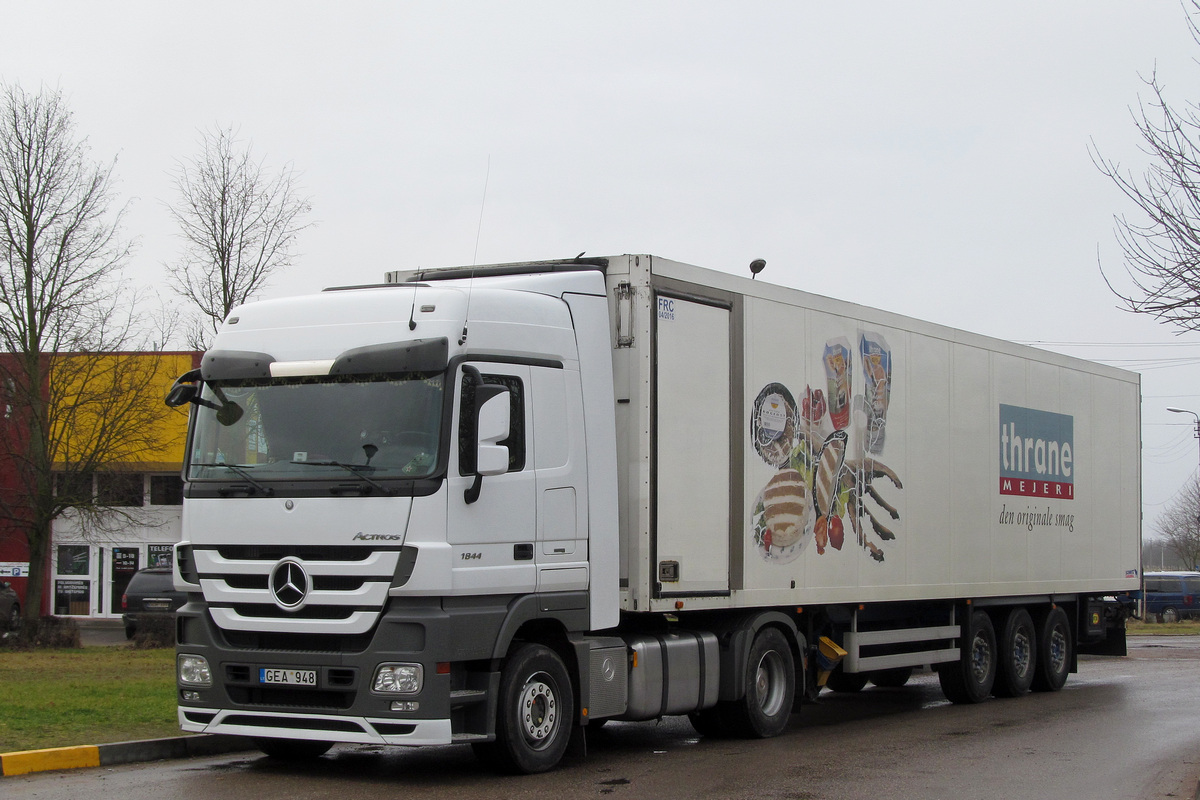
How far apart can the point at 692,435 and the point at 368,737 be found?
11.7 feet

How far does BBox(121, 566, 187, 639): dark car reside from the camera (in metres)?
24.7

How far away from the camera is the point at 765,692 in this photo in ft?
37.9

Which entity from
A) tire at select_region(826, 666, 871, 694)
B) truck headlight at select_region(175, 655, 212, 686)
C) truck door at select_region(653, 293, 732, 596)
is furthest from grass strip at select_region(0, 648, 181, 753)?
tire at select_region(826, 666, 871, 694)

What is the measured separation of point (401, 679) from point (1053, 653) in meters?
10.7

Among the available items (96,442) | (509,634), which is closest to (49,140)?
(96,442)

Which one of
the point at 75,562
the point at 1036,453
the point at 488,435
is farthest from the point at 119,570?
the point at 488,435

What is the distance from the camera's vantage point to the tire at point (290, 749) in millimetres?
9492

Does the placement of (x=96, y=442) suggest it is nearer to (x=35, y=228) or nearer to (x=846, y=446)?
(x=35, y=228)

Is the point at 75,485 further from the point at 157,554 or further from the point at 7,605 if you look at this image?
the point at 157,554

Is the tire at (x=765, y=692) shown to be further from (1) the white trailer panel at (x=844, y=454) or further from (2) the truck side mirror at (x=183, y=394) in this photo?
(2) the truck side mirror at (x=183, y=394)

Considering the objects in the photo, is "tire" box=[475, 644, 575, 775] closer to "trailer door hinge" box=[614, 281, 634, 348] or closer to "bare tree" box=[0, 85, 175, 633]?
"trailer door hinge" box=[614, 281, 634, 348]

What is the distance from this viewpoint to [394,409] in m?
8.59

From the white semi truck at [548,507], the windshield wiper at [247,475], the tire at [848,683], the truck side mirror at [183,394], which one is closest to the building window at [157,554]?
the tire at [848,683]

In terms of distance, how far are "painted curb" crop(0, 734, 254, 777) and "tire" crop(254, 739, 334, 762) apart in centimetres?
65
